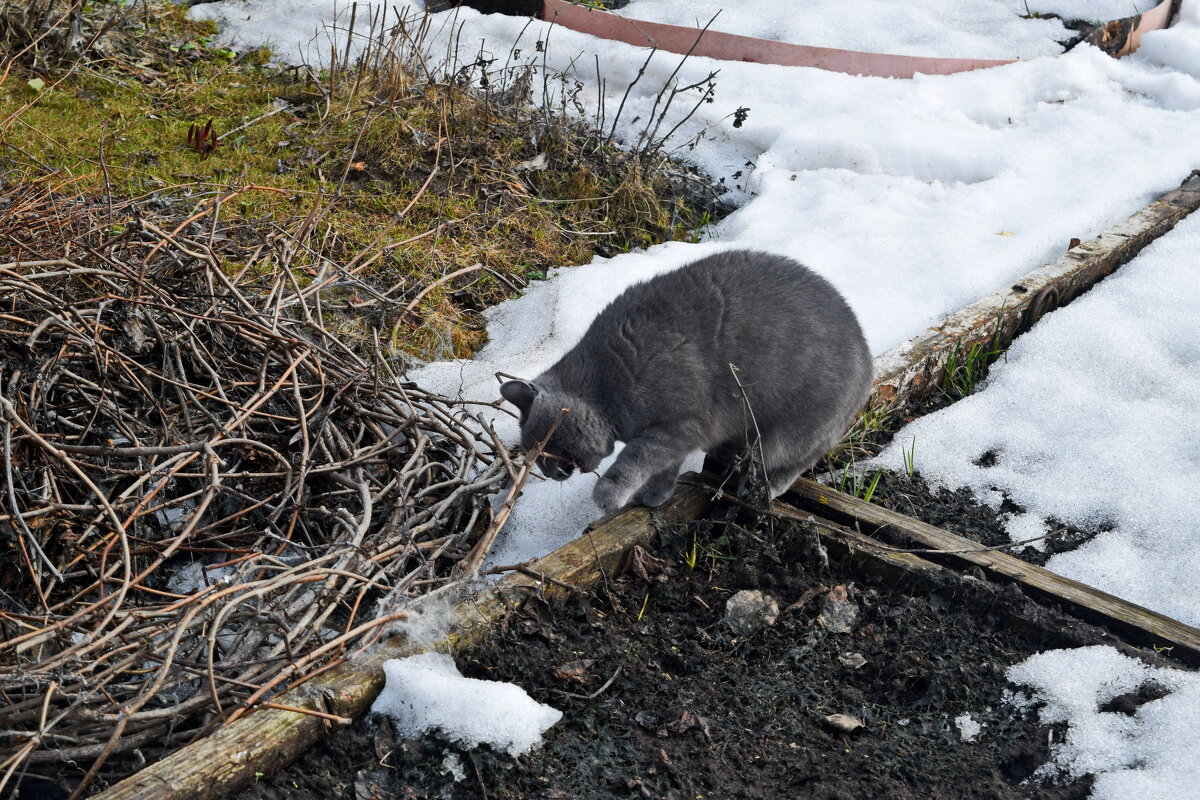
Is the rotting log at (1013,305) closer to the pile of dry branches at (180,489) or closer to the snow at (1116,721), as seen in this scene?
the snow at (1116,721)

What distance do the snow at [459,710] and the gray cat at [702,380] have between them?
0.85 m

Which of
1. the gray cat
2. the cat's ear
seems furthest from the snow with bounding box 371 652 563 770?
the cat's ear

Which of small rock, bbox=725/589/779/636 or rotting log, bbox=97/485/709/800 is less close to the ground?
rotting log, bbox=97/485/709/800

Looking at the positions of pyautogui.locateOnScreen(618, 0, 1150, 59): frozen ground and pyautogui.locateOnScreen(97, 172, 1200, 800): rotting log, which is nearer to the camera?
pyautogui.locateOnScreen(97, 172, 1200, 800): rotting log

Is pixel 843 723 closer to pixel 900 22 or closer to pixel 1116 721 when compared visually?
pixel 1116 721

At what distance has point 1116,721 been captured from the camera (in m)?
2.18

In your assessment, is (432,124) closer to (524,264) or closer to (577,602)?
(524,264)

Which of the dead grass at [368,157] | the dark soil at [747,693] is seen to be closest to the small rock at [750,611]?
the dark soil at [747,693]

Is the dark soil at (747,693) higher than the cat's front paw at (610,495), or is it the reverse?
the cat's front paw at (610,495)

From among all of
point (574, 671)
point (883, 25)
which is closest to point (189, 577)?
point (574, 671)

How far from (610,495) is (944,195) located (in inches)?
117

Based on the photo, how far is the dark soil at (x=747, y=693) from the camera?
6.63ft

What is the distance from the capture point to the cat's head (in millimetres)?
2902

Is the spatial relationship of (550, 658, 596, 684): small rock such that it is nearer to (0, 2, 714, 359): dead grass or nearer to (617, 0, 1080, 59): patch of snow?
(0, 2, 714, 359): dead grass
